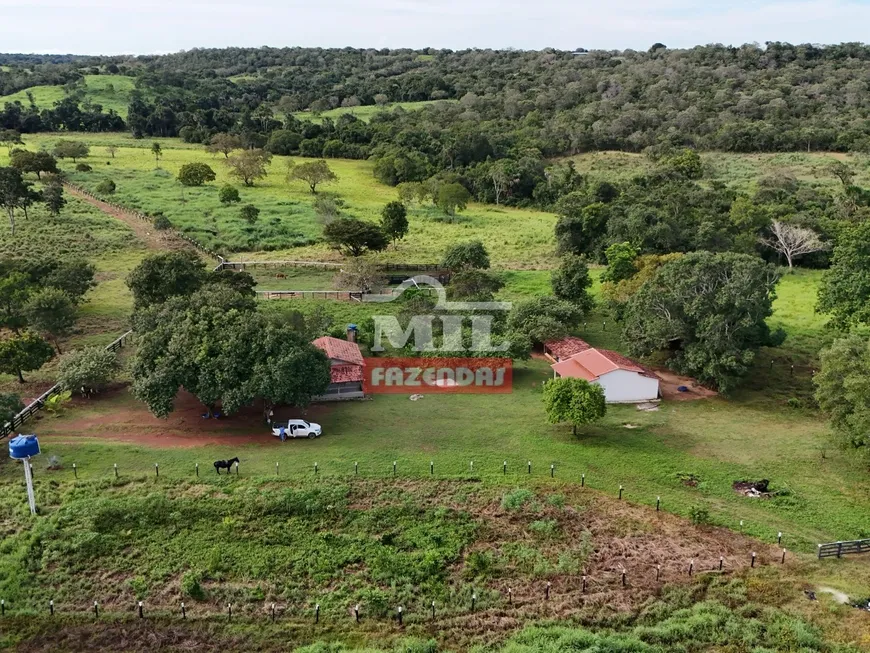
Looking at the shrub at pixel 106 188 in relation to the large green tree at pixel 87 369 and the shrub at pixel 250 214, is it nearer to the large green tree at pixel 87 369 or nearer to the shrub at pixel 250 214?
the shrub at pixel 250 214

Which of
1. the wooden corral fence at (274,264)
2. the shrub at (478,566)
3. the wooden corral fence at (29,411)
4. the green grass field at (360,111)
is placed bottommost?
the shrub at (478,566)

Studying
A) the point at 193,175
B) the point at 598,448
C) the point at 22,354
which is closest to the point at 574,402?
the point at 598,448

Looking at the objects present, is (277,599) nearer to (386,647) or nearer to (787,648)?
(386,647)

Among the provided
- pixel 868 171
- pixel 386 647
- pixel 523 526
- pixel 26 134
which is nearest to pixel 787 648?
pixel 523 526

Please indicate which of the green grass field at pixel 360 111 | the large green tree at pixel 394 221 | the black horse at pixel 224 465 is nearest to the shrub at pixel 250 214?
the large green tree at pixel 394 221

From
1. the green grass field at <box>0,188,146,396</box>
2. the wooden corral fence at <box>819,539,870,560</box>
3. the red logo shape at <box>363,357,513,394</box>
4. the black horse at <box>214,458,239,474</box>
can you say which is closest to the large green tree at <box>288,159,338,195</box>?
the green grass field at <box>0,188,146,396</box>
